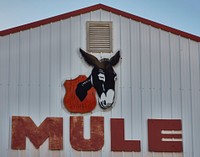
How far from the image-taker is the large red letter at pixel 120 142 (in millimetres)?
16594

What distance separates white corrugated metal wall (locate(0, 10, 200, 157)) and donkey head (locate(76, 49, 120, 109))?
21 cm

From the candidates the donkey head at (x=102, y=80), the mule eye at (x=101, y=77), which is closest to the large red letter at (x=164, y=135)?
the donkey head at (x=102, y=80)

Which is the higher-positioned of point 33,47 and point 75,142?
point 33,47

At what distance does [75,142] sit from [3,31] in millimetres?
4285

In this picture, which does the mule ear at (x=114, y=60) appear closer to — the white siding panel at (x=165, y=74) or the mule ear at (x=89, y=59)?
the mule ear at (x=89, y=59)

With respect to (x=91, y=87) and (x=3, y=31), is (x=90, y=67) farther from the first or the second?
(x=3, y=31)

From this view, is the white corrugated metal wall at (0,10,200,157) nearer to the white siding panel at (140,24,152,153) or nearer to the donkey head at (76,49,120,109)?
the white siding panel at (140,24,152,153)

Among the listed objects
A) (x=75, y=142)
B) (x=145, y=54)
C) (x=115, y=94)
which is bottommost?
(x=75, y=142)

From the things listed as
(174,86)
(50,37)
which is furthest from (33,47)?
(174,86)

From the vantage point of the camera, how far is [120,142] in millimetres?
16641

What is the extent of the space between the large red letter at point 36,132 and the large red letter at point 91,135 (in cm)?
39

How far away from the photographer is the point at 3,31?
670 inches

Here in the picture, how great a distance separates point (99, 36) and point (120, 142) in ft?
11.8

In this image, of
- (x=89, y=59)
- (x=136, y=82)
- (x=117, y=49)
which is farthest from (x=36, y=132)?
(x=117, y=49)
